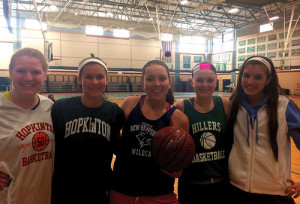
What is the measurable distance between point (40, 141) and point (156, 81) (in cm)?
99

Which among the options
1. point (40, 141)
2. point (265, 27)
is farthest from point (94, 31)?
point (40, 141)

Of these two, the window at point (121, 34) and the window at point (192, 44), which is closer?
the window at point (121, 34)

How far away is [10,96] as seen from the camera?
1.74 m

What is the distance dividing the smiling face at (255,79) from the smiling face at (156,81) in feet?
2.28

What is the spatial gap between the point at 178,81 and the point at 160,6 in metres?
8.20

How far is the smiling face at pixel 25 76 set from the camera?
5.54 ft

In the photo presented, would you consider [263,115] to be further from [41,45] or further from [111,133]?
[41,45]

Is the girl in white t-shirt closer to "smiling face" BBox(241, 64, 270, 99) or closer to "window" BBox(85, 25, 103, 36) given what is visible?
"smiling face" BBox(241, 64, 270, 99)

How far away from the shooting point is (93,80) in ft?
6.11

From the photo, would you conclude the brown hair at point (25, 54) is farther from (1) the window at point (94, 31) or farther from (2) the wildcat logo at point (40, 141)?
(1) the window at point (94, 31)

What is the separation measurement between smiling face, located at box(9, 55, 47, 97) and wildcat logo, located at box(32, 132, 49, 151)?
12.4 inches

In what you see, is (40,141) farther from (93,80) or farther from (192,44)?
(192,44)

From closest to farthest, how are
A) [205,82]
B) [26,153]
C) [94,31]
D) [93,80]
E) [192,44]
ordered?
[26,153]
[93,80]
[205,82]
[94,31]
[192,44]

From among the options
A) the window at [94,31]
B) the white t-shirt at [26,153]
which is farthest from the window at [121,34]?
the white t-shirt at [26,153]
